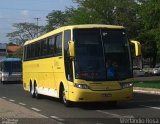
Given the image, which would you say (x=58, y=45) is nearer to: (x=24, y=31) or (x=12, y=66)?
(x=12, y=66)

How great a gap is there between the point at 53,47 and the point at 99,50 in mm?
3662

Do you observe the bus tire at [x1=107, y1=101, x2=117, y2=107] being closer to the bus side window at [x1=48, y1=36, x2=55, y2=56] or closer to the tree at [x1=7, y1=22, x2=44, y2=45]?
the bus side window at [x1=48, y1=36, x2=55, y2=56]

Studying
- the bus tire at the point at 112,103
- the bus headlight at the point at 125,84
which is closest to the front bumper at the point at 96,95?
the bus headlight at the point at 125,84

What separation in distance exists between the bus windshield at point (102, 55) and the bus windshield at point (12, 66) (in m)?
34.1

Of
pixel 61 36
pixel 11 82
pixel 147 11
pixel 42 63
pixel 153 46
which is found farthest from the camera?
pixel 153 46

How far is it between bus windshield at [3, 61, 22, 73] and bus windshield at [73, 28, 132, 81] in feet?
112

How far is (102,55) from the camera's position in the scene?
20.1 metres

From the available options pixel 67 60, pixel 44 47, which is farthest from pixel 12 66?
pixel 67 60

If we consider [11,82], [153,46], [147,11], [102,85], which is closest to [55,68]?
[102,85]

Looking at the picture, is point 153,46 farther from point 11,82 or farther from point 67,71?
point 67,71

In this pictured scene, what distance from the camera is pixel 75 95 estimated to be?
19.7 metres

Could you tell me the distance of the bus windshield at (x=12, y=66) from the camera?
177 feet

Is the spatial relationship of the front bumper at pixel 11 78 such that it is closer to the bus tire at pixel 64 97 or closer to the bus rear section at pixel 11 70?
the bus rear section at pixel 11 70

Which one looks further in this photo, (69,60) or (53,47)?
(53,47)
